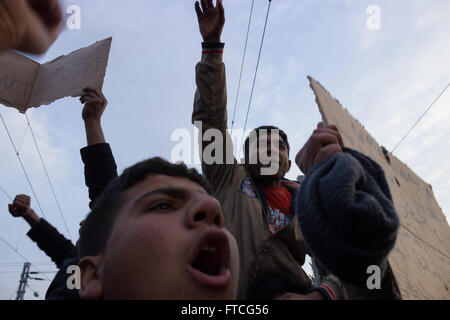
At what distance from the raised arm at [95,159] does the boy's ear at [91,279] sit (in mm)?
612

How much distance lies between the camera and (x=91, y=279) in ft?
3.06

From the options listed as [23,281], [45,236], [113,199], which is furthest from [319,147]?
[23,281]

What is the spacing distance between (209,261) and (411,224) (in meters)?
2.13

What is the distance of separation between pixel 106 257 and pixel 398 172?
319 centimetres

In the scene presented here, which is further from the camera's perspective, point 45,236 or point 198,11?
point 45,236

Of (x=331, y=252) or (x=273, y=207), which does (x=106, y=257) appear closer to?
(x=331, y=252)

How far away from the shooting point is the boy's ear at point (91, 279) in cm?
A: 87

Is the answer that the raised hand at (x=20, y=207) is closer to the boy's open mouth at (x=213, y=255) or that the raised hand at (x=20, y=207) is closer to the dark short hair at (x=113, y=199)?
the dark short hair at (x=113, y=199)

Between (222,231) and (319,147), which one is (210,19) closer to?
(319,147)

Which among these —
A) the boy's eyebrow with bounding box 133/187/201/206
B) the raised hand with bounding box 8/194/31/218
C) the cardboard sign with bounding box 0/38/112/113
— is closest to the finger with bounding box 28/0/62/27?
the boy's eyebrow with bounding box 133/187/201/206

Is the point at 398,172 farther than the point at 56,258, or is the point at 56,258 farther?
the point at 398,172
